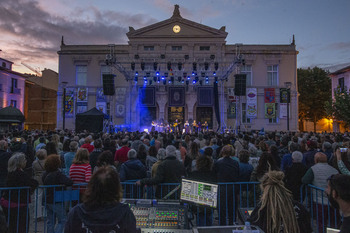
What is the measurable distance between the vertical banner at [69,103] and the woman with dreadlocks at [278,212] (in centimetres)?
2951

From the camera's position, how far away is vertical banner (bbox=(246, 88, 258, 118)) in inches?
1132

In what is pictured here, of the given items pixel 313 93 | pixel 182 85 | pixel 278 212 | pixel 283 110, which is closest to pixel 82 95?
pixel 182 85

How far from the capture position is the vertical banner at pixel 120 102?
95.3 ft

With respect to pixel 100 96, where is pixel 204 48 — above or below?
above

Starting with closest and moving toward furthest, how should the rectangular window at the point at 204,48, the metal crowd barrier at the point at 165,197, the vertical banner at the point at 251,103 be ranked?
the metal crowd barrier at the point at 165,197 → the vertical banner at the point at 251,103 → the rectangular window at the point at 204,48

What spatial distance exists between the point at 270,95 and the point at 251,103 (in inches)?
93.7

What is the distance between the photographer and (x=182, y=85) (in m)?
28.5

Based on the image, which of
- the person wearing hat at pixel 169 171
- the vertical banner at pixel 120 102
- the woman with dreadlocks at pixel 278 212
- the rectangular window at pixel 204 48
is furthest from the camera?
the rectangular window at pixel 204 48

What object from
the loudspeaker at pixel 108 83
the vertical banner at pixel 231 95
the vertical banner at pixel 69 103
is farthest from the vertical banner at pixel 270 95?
the vertical banner at pixel 69 103

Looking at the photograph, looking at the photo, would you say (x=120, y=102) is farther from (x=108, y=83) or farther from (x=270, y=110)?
(x=270, y=110)

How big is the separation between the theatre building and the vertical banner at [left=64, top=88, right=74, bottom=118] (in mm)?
11

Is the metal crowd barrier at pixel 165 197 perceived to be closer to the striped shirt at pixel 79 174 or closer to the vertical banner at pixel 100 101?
the striped shirt at pixel 79 174

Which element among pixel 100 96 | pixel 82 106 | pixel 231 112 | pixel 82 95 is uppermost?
pixel 82 95

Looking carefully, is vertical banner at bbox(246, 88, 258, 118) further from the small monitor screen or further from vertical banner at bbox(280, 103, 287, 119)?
the small monitor screen
